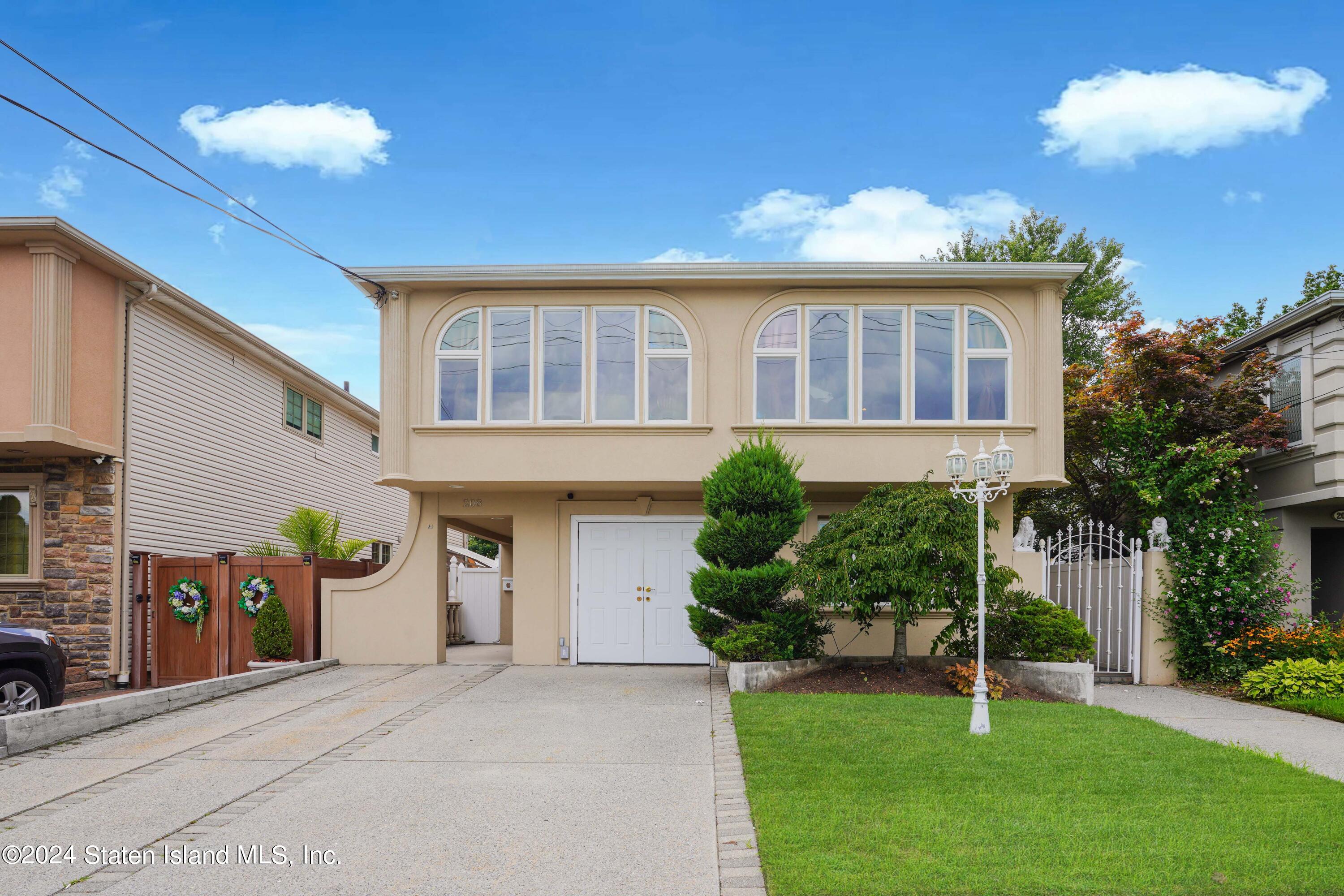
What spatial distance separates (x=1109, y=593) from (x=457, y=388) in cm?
1003

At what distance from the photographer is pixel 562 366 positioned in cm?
1364

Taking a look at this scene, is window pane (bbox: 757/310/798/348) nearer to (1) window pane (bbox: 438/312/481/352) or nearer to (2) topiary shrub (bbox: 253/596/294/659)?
(1) window pane (bbox: 438/312/481/352)

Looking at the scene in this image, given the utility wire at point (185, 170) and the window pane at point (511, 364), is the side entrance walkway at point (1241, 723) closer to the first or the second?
the window pane at point (511, 364)

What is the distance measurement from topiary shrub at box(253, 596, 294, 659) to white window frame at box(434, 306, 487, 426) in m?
3.50

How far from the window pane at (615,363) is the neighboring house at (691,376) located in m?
0.03

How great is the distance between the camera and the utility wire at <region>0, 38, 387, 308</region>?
9.02m

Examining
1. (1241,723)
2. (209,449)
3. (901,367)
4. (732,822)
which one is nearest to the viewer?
(732,822)

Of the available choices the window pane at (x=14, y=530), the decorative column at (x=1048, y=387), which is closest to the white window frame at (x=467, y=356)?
the window pane at (x=14, y=530)

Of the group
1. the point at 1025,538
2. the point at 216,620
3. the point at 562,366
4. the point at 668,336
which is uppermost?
the point at 668,336

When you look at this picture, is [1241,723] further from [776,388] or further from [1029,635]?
[776,388]

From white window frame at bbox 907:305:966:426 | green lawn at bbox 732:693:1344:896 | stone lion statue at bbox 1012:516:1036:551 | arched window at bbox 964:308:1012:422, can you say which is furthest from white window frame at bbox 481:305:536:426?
stone lion statue at bbox 1012:516:1036:551

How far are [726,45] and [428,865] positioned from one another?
1377cm

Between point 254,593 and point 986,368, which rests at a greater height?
point 986,368

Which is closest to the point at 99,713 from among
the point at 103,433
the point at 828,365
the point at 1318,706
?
the point at 103,433
